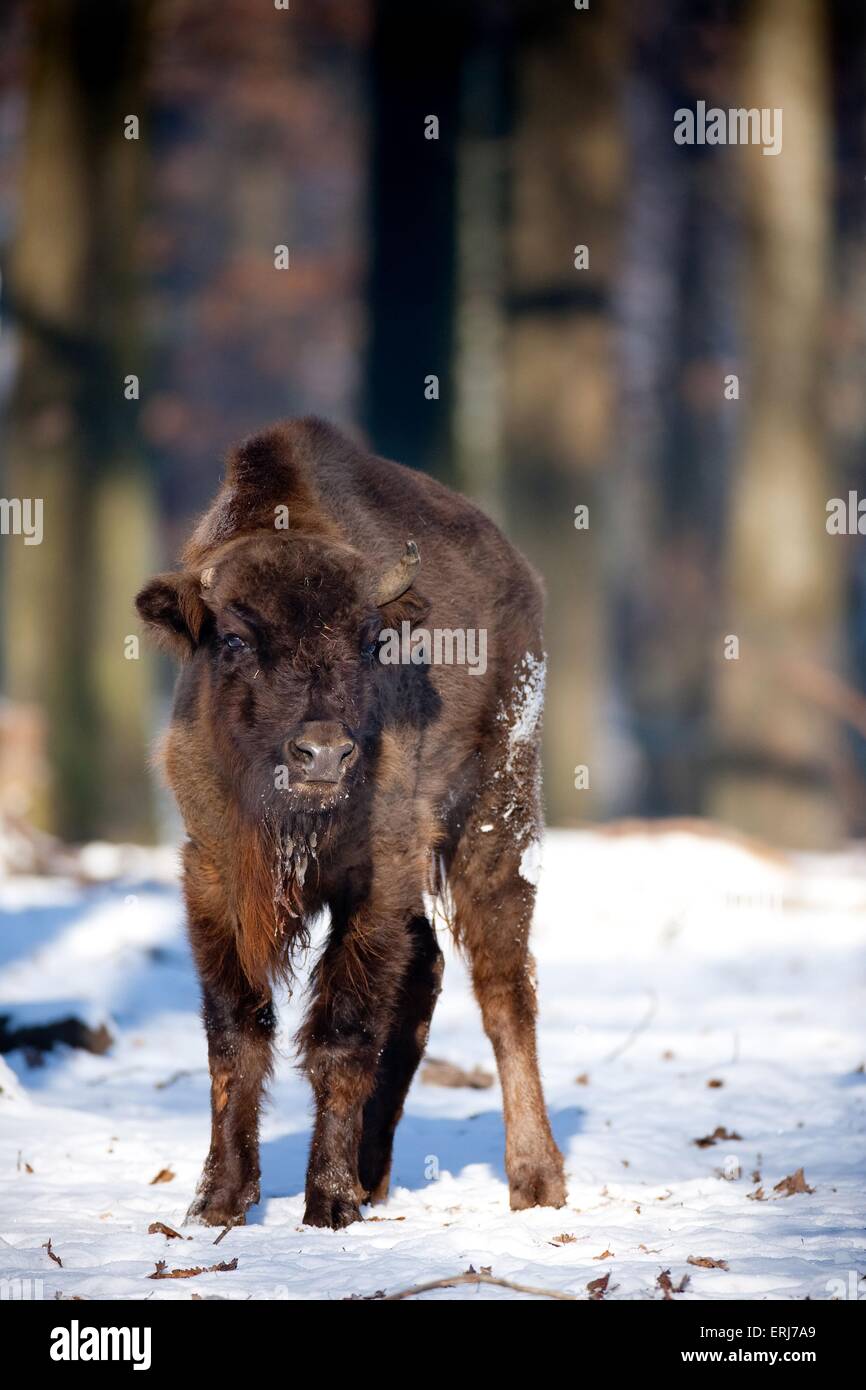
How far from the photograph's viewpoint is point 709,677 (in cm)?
2842

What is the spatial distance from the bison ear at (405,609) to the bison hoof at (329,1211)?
6.28 feet

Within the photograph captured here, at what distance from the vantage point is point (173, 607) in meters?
5.71

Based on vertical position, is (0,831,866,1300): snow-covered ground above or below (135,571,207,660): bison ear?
below

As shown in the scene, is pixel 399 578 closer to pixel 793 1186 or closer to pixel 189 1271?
pixel 189 1271

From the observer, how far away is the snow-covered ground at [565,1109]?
4.90 m

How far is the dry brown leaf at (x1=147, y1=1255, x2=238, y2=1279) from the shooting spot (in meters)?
4.72

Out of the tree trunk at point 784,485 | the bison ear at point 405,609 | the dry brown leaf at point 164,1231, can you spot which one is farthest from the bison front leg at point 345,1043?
the tree trunk at point 784,485

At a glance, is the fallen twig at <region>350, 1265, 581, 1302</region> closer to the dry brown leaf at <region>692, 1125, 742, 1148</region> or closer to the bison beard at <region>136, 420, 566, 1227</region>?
the bison beard at <region>136, 420, 566, 1227</region>

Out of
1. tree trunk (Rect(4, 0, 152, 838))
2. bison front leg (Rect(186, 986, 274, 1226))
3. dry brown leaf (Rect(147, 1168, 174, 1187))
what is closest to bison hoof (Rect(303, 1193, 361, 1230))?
bison front leg (Rect(186, 986, 274, 1226))

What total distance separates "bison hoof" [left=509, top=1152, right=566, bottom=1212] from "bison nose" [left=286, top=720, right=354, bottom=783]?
1.72 metres

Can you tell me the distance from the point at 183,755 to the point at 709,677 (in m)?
23.2

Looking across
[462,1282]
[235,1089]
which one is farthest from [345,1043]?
[462,1282]

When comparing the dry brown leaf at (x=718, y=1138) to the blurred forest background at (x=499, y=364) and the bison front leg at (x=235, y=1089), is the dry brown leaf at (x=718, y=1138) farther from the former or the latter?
the blurred forest background at (x=499, y=364)

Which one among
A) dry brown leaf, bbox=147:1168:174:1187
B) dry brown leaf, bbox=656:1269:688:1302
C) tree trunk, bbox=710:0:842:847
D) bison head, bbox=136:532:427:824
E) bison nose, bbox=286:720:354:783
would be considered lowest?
dry brown leaf, bbox=147:1168:174:1187
